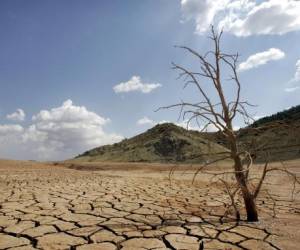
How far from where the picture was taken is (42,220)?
12.6 feet

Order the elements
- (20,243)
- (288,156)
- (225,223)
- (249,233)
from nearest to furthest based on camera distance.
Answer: (20,243)
(249,233)
(225,223)
(288,156)

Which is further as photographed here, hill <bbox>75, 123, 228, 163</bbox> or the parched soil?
hill <bbox>75, 123, 228, 163</bbox>

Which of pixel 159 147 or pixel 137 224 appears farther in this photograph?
pixel 159 147

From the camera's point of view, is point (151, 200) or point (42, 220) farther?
point (151, 200)

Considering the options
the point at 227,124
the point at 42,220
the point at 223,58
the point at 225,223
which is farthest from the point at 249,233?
the point at 42,220

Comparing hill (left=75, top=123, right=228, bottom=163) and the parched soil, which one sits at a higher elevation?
hill (left=75, top=123, right=228, bottom=163)

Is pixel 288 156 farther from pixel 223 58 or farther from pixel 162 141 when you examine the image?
pixel 223 58

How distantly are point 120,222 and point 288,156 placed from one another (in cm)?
1979

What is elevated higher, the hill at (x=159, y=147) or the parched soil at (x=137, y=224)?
the hill at (x=159, y=147)

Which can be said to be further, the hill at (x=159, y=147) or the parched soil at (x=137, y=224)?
the hill at (x=159, y=147)

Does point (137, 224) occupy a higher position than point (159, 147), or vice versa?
point (159, 147)

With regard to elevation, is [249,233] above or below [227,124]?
below

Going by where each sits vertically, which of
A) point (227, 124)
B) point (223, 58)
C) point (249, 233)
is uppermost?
point (223, 58)

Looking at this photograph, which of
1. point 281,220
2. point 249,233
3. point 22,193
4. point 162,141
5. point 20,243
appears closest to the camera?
point 20,243
